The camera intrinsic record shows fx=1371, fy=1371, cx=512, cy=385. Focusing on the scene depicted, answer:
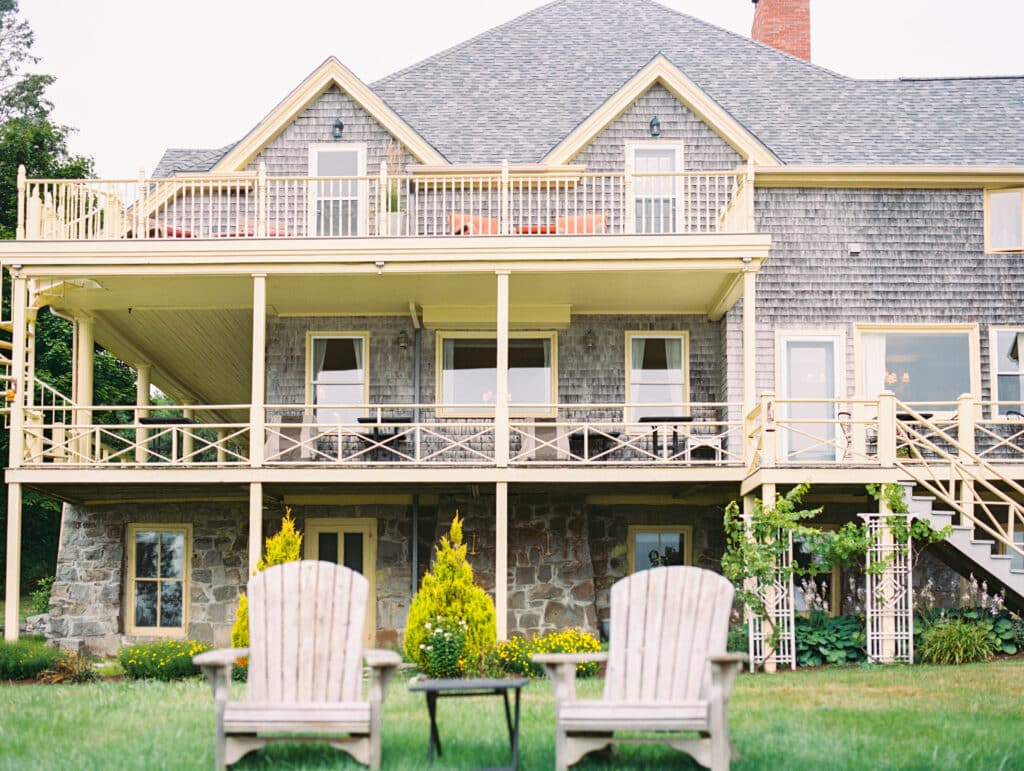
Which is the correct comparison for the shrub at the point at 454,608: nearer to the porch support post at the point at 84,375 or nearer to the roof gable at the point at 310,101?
the porch support post at the point at 84,375

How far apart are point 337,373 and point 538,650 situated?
20.4ft

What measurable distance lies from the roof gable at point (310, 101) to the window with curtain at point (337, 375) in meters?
2.85

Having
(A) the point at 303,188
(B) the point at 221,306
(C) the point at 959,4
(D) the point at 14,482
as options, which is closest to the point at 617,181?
(A) the point at 303,188

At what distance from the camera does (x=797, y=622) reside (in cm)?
1519

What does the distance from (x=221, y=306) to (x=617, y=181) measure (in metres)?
5.76

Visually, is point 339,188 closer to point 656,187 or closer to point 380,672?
point 656,187

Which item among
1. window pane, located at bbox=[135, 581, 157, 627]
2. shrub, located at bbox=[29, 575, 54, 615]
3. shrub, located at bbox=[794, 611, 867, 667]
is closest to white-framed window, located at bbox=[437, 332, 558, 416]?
window pane, located at bbox=[135, 581, 157, 627]

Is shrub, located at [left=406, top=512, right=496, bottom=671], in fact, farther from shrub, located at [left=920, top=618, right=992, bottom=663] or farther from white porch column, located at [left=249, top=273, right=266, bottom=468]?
shrub, located at [left=920, top=618, right=992, bottom=663]

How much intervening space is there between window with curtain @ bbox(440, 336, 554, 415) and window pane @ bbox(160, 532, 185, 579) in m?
4.01

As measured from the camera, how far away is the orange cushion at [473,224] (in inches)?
704

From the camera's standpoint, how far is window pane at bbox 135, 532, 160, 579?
59.9 feet

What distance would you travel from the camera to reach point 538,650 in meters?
14.1

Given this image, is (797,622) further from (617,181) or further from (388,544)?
(617,181)

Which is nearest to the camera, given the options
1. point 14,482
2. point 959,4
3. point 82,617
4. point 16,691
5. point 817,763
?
point 817,763
